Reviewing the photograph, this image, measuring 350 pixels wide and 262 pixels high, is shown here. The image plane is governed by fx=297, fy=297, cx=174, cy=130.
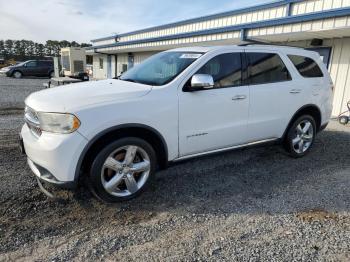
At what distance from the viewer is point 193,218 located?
3.28m

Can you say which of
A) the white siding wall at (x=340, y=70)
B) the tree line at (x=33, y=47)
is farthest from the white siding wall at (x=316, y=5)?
the tree line at (x=33, y=47)

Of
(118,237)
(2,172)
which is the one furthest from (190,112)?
(2,172)

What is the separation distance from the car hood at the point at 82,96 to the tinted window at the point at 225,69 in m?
0.93

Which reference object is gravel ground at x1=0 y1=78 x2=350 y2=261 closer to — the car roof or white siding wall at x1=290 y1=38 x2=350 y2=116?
the car roof

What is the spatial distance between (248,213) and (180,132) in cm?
125

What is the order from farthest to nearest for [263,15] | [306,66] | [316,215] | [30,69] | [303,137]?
[30,69] < [263,15] < [303,137] < [306,66] < [316,215]

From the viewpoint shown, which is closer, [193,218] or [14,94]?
[193,218]

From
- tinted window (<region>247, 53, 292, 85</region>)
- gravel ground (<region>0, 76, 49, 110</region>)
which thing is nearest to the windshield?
tinted window (<region>247, 53, 292, 85</region>)

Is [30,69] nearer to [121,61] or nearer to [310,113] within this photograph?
[121,61]

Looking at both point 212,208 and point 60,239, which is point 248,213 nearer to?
point 212,208

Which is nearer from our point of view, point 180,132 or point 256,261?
point 256,261

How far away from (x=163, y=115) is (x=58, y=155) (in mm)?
1254

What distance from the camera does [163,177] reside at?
433 centimetres

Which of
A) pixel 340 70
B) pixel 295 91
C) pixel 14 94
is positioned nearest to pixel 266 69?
pixel 295 91
